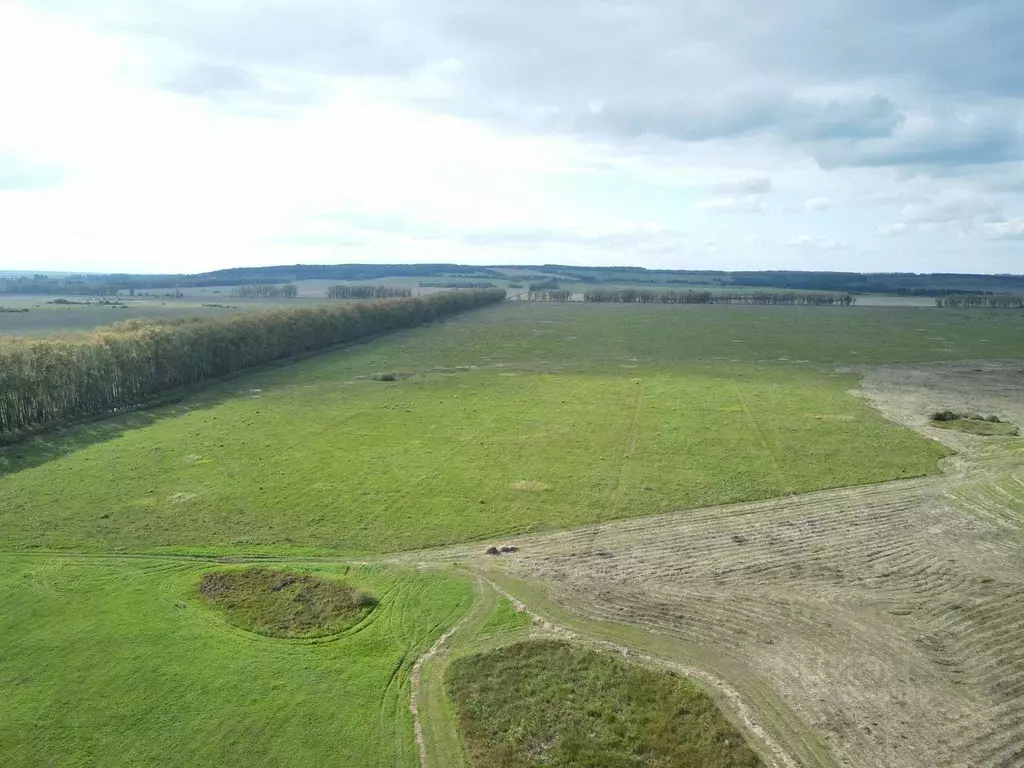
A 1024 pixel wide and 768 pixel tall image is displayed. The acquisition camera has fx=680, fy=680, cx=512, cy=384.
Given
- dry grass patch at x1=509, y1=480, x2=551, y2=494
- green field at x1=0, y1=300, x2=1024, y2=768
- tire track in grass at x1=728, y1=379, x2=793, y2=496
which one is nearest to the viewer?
green field at x1=0, y1=300, x2=1024, y2=768

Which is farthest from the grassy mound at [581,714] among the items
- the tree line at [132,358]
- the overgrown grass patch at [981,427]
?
the tree line at [132,358]

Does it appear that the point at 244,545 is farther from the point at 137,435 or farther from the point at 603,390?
the point at 603,390

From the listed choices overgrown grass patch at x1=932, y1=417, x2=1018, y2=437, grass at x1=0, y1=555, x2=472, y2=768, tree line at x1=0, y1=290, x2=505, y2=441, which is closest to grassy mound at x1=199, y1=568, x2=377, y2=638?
grass at x1=0, y1=555, x2=472, y2=768

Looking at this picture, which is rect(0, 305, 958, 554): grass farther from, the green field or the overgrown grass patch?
the overgrown grass patch

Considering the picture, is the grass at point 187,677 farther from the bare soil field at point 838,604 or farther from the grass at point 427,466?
the bare soil field at point 838,604

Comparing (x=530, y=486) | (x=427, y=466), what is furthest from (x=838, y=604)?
(x=427, y=466)

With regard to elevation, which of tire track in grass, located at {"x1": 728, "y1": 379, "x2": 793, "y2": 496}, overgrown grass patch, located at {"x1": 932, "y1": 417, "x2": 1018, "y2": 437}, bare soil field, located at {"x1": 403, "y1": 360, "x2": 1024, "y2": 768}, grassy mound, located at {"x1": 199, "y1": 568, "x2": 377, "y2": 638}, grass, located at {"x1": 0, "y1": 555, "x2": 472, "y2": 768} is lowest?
grass, located at {"x1": 0, "y1": 555, "x2": 472, "y2": 768}

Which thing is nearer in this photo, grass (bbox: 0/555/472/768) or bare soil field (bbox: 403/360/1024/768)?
grass (bbox: 0/555/472/768)

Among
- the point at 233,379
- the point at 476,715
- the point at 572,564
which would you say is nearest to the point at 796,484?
the point at 572,564
